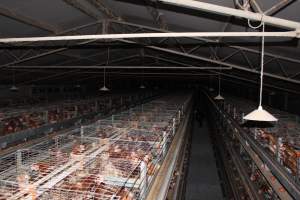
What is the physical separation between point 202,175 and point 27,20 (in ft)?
23.0

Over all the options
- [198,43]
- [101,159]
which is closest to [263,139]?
[198,43]

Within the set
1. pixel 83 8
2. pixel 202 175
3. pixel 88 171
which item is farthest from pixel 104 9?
pixel 202 175

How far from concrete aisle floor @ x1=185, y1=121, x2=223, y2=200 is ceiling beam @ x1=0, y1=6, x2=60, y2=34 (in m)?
5.66

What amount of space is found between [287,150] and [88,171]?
345 cm

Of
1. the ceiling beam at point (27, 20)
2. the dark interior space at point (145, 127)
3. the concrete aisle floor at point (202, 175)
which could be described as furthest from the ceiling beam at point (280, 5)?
the concrete aisle floor at point (202, 175)

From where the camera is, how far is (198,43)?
8008mm

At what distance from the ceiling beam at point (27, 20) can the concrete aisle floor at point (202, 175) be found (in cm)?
566

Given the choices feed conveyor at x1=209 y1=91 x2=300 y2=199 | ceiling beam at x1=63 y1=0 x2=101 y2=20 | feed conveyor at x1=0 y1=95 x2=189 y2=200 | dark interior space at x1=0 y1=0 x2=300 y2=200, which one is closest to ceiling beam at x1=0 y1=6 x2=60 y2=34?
dark interior space at x1=0 y1=0 x2=300 y2=200

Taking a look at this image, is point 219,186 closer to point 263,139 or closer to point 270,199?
point 263,139

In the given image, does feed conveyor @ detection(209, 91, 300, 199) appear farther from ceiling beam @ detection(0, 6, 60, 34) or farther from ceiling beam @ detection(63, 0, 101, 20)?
ceiling beam @ detection(0, 6, 60, 34)

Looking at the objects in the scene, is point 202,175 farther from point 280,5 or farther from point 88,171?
point 280,5

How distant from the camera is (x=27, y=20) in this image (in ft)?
20.8

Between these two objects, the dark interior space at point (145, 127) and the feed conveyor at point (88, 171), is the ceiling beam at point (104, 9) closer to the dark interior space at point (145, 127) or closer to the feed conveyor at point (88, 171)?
the dark interior space at point (145, 127)

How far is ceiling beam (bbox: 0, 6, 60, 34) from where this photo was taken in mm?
5661
